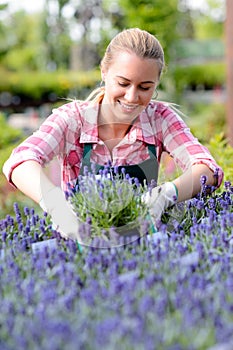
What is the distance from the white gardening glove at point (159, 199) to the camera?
2.38 m

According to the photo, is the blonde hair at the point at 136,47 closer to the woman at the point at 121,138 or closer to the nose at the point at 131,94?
the woman at the point at 121,138

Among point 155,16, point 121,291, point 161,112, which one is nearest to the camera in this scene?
point 121,291

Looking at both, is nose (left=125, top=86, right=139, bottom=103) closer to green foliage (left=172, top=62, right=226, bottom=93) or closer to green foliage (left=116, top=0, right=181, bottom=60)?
green foliage (left=116, top=0, right=181, bottom=60)

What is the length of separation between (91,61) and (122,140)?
26.2 meters

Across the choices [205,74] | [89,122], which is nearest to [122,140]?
[89,122]

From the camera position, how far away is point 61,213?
231 cm

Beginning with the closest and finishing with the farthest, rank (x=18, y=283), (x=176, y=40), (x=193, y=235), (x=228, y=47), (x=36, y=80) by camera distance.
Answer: (x=18, y=283) → (x=193, y=235) → (x=228, y=47) → (x=176, y=40) → (x=36, y=80)

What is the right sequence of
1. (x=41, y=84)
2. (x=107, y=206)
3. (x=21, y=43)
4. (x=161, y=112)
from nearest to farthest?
(x=107, y=206)
(x=161, y=112)
(x=41, y=84)
(x=21, y=43)

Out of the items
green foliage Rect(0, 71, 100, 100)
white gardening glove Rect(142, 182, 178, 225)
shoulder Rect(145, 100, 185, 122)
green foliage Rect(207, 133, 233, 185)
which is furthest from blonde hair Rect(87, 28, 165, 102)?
green foliage Rect(0, 71, 100, 100)

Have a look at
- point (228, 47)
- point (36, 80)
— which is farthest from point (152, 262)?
point (36, 80)

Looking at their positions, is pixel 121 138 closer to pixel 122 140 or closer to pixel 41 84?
pixel 122 140

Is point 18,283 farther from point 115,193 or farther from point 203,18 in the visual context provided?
point 203,18

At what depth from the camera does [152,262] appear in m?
2.00

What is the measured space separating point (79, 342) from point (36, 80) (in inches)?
829
